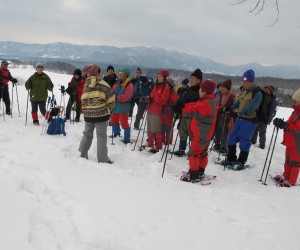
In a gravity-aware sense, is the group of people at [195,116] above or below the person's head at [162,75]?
below

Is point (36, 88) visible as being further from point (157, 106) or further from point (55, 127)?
point (157, 106)

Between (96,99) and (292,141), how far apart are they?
4204mm

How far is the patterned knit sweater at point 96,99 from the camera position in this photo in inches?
263

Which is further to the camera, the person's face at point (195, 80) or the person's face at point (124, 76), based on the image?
the person's face at point (124, 76)

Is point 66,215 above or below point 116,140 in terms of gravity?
above

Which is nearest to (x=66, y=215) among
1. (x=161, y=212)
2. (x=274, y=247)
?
(x=161, y=212)

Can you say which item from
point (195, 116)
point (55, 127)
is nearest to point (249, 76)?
point (195, 116)

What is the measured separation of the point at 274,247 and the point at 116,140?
5.95 m

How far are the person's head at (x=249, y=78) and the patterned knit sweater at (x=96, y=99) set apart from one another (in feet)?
10.0

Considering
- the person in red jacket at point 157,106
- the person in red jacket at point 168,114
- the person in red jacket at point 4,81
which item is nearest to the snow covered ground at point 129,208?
the person in red jacket at point 157,106

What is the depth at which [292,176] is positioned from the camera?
6590 mm

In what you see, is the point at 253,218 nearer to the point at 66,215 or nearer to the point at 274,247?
the point at 274,247

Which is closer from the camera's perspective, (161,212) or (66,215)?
(66,215)

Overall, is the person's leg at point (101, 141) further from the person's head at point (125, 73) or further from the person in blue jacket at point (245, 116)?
the person in blue jacket at point (245, 116)
